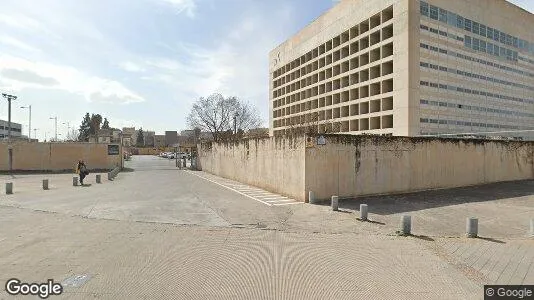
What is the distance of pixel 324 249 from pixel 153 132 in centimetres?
14439

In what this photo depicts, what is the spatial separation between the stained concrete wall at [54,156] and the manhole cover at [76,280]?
3311cm

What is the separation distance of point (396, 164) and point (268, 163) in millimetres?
6517

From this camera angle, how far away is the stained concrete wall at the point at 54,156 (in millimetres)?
33625

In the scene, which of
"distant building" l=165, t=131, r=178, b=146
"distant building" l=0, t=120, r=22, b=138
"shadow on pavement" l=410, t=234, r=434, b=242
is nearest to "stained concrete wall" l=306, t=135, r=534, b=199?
"shadow on pavement" l=410, t=234, r=434, b=242

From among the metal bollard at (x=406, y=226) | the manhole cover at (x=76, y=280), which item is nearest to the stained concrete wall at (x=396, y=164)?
the metal bollard at (x=406, y=226)

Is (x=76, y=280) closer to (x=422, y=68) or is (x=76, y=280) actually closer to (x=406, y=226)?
(x=406, y=226)

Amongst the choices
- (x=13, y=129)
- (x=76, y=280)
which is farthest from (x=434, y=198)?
(x=13, y=129)

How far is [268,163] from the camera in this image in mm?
19109

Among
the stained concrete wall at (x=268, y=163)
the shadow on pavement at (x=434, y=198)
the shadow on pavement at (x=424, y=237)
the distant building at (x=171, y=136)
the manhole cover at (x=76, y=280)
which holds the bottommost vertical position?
the shadow on pavement at (x=424, y=237)

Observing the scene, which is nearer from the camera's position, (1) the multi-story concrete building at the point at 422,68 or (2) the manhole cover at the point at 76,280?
(2) the manhole cover at the point at 76,280

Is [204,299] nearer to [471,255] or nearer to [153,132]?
[471,255]

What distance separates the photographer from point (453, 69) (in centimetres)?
4247

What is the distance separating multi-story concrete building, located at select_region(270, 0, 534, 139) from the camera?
39594mm

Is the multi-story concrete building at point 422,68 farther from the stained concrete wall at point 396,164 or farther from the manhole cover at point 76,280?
the manhole cover at point 76,280
